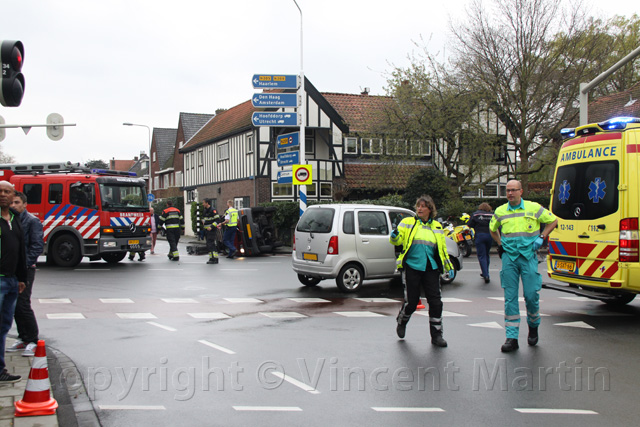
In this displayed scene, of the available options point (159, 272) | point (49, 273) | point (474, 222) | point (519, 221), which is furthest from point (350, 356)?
point (49, 273)

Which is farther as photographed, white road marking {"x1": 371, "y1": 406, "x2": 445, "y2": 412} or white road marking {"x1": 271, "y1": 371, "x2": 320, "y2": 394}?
white road marking {"x1": 271, "y1": 371, "x2": 320, "y2": 394}

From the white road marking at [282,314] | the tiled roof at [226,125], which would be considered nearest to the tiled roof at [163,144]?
the tiled roof at [226,125]

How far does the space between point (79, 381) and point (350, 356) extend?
2.80m

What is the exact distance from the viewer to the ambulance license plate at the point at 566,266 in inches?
358

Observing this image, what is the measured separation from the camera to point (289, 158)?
22500 millimetres

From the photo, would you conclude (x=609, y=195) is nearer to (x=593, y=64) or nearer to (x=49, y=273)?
(x=49, y=273)

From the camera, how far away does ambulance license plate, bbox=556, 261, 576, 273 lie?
358 inches

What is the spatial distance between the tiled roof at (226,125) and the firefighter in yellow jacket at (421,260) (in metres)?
25.0

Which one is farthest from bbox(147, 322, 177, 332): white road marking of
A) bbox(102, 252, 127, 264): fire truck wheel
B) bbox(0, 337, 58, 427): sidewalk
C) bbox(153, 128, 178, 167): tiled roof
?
bbox(153, 128, 178, 167): tiled roof

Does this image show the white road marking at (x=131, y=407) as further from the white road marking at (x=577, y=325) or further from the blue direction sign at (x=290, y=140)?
the blue direction sign at (x=290, y=140)

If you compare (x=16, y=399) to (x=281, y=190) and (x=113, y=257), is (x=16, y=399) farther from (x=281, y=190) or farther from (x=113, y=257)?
(x=281, y=190)

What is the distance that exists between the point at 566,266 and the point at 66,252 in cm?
1322

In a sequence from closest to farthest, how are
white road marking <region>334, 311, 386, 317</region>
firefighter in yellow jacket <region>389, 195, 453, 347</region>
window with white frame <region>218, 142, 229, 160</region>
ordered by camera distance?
firefighter in yellow jacket <region>389, 195, 453, 347</region>, white road marking <region>334, 311, 386, 317</region>, window with white frame <region>218, 142, 229, 160</region>

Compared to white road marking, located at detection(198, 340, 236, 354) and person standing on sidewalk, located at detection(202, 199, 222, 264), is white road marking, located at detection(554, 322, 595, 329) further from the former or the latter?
person standing on sidewalk, located at detection(202, 199, 222, 264)
